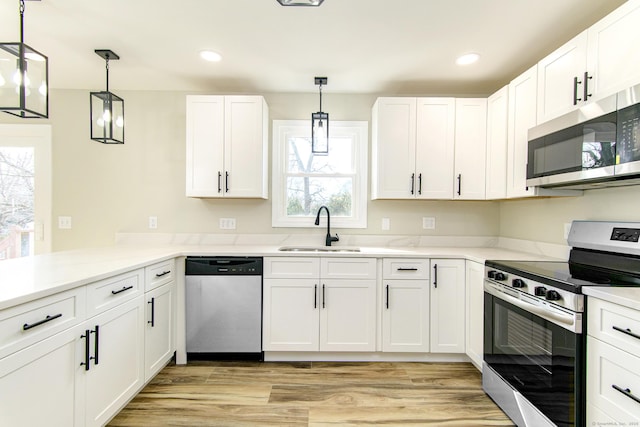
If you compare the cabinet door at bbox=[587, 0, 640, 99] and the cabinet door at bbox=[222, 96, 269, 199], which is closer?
the cabinet door at bbox=[587, 0, 640, 99]

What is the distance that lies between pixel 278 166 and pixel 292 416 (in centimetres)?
216

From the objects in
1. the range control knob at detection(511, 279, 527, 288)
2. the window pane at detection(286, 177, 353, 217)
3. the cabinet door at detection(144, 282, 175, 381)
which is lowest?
the cabinet door at detection(144, 282, 175, 381)

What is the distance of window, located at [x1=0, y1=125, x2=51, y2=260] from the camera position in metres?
3.02

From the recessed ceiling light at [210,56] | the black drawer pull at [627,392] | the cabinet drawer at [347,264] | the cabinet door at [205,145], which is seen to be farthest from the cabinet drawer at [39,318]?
the black drawer pull at [627,392]

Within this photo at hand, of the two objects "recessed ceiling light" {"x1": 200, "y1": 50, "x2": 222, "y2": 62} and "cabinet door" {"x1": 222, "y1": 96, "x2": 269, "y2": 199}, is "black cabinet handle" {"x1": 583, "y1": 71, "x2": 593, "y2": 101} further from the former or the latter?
"recessed ceiling light" {"x1": 200, "y1": 50, "x2": 222, "y2": 62}

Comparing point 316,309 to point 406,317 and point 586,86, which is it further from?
point 586,86

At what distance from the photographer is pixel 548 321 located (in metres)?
1.54

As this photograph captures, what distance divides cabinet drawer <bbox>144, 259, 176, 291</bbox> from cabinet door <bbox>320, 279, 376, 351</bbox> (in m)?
1.22

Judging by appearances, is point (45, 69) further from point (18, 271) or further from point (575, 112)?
point (575, 112)

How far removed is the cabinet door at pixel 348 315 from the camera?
2.53 meters

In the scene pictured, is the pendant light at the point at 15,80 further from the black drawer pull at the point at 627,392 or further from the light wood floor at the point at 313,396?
the black drawer pull at the point at 627,392

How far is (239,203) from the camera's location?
3143mm

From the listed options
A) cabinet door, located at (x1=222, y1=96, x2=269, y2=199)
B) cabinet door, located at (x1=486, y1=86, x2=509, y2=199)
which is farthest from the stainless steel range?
cabinet door, located at (x1=222, y1=96, x2=269, y2=199)

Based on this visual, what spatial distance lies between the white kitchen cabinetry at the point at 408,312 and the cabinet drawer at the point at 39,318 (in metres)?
2.03
